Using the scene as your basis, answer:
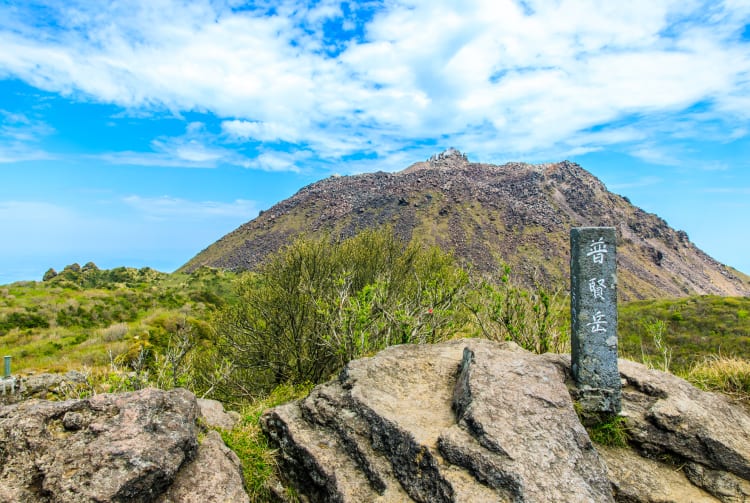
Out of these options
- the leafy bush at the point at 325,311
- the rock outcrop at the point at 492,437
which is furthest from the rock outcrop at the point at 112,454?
the leafy bush at the point at 325,311

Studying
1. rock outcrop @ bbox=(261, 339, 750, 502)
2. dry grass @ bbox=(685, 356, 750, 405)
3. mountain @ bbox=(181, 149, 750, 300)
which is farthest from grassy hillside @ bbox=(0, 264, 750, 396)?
mountain @ bbox=(181, 149, 750, 300)

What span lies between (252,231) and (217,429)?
120m

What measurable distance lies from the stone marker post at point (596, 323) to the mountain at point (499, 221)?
227ft

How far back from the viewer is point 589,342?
6203 mm

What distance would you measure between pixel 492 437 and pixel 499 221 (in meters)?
103

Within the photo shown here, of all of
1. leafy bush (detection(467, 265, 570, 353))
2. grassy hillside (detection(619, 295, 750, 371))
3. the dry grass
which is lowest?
grassy hillside (detection(619, 295, 750, 371))

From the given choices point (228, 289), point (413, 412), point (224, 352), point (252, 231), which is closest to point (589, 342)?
point (413, 412)

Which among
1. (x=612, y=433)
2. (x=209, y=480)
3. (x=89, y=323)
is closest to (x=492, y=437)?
(x=612, y=433)

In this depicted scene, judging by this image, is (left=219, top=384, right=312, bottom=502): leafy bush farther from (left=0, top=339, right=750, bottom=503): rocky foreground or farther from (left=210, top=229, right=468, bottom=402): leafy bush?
(left=210, top=229, right=468, bottom=402): leafy bush

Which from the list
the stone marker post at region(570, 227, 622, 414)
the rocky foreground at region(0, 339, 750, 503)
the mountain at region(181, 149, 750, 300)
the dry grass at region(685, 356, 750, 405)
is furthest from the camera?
the mountain at region(181, 149, 750, 300)

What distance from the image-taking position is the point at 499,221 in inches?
4063

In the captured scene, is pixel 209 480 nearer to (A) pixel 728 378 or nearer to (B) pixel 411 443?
(B) pixel 411 443

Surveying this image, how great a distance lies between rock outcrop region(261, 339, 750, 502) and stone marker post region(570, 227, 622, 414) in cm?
30

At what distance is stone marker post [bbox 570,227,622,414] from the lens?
6117mm
